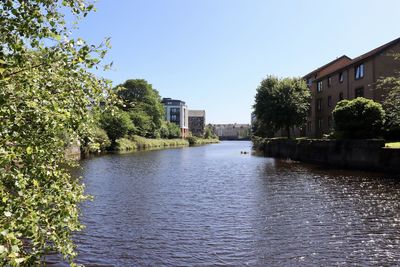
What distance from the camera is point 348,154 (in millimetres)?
33906

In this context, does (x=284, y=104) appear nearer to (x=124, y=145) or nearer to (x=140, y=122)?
(x=124, y=145)

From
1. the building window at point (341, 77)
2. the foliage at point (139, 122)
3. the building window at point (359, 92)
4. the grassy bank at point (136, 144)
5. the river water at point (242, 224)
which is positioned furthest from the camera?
the foliage at point (139, 122)

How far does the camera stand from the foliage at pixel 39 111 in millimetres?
4203

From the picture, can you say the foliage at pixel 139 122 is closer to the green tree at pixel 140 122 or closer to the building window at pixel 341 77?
the green tree at pixel 140 122

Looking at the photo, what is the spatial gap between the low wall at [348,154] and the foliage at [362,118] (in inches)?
53.2

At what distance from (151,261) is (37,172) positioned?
609cm

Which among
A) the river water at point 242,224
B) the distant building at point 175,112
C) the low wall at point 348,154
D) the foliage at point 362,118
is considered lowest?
the river water at point 242,224

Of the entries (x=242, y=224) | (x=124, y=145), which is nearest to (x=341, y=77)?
(x=124, y=145)

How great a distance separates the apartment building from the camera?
134 ft

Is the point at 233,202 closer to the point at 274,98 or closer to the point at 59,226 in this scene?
the point at 59,226

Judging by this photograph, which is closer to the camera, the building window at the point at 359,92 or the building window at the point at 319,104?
the building window at the point at 359,92

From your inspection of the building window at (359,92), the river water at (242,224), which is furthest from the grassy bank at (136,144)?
the river water at (242,224)

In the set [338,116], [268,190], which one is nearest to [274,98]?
[338,116]

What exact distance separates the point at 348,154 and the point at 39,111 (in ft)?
109
